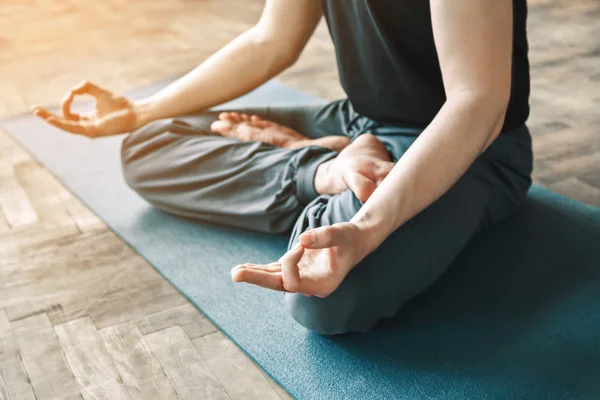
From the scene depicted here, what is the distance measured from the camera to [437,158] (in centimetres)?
114

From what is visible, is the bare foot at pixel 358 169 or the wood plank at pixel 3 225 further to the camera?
the wood plank at pixel 3 225

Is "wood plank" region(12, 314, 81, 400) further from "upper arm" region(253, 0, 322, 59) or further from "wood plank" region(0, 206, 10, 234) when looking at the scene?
"upper arm" region(253, 0, 322, 59)

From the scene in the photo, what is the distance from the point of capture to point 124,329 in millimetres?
1361

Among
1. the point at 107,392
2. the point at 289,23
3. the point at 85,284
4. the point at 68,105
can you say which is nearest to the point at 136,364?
the point at 107,392

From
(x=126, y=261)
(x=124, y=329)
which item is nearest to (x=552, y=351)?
(x=124, y=329)

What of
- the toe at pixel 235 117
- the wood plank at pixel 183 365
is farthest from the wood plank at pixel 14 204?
the wood plank at pixel 183 365

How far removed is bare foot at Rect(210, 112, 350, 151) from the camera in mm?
1635

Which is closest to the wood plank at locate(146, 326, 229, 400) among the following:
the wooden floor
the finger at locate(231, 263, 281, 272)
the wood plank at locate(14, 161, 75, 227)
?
the wooden floor

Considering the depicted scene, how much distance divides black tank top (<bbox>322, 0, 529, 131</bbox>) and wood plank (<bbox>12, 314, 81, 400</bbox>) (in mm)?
718

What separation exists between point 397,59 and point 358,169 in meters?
0.22

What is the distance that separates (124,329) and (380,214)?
536mm

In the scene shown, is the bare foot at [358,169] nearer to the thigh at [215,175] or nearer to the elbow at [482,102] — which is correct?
the thigh at [215,175]

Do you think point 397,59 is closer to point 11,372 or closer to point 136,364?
point 136,364

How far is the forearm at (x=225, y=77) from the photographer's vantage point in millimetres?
1654
